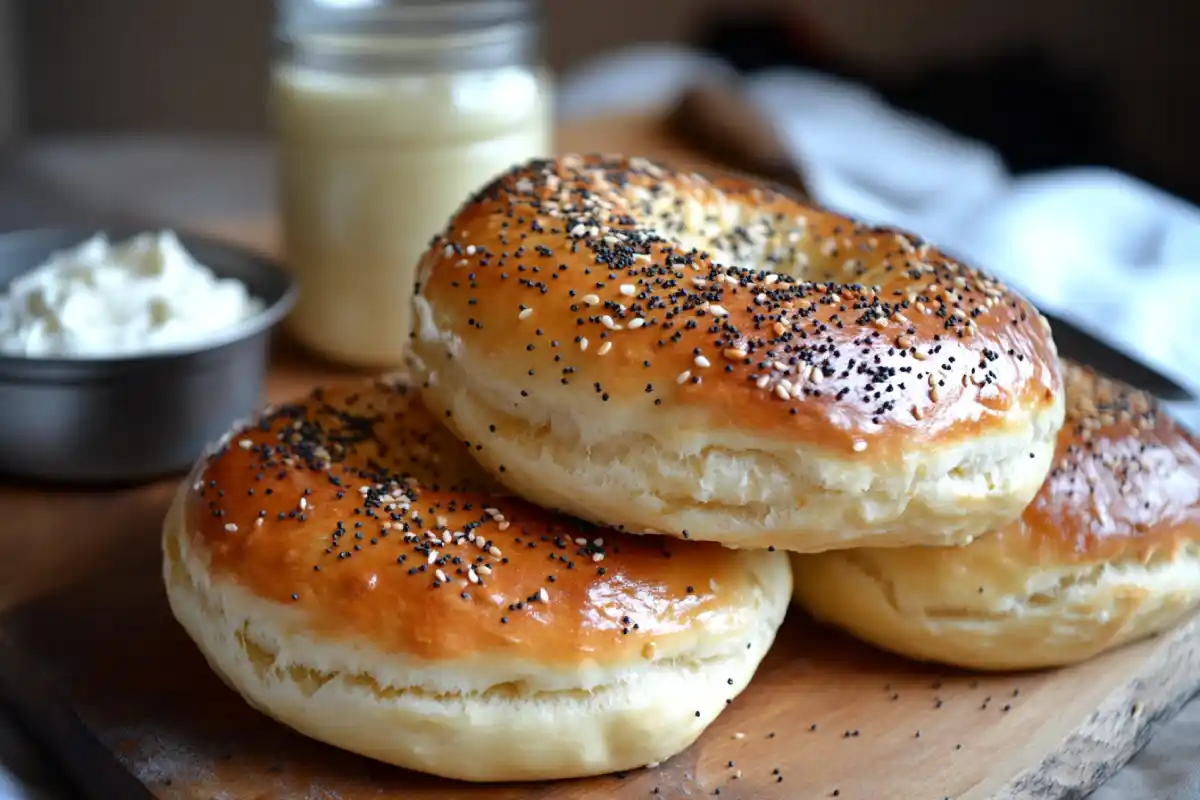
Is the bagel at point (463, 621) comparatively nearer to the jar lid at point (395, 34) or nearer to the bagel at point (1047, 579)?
the bagel at point (1047, 579)

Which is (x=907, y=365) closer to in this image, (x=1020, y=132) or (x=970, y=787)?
(x=970, y=787)

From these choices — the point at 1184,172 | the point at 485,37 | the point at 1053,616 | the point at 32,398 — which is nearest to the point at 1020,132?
the point at 1184,172

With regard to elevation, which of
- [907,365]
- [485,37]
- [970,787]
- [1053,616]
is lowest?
[970,787]

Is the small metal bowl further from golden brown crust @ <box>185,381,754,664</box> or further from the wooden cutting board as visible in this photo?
golden brown crust @ <box>185,381,754,664</box>

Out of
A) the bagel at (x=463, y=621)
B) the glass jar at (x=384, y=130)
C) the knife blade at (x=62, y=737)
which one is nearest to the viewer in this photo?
the bagel at (x=463, y=621)

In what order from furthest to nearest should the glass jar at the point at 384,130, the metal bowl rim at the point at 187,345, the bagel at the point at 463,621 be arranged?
the glass jar at the point at 384,130 → the metal bowl rim at the point at 187,345 → the bagel at the point at 463,621

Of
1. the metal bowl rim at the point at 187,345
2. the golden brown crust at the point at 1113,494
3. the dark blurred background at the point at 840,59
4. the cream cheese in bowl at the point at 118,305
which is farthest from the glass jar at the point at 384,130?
the dark blurred background at the point at 840,59

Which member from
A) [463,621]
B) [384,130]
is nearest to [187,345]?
[384,130]

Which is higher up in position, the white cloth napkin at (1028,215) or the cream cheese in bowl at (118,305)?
the cream cheese in bowl at (118,305)
